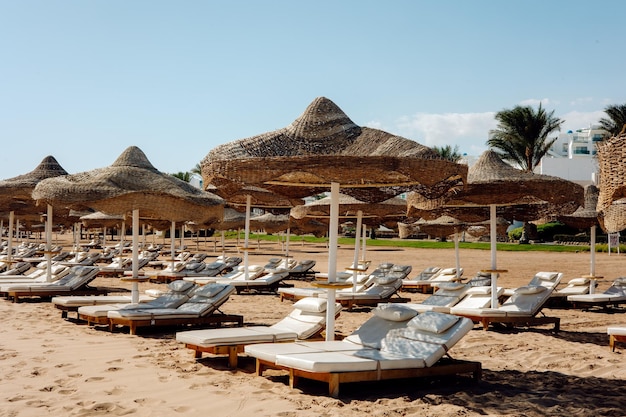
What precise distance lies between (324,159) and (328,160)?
0.04 meters

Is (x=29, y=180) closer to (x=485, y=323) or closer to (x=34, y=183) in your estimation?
(x=34, y=183)

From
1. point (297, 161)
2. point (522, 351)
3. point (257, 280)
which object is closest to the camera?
point (297, 161)

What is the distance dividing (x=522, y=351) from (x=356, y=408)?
3.73 metres

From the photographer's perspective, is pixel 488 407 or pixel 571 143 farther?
pixel 571 143

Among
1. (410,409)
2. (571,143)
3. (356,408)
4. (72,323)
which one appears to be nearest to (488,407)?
(410,409)

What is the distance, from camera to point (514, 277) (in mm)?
21047

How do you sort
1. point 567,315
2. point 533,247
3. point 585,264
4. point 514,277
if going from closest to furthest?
point 567,315 → point 514,277 → point 585,264 → point 533,247

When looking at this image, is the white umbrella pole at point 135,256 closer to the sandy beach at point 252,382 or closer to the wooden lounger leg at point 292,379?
the sandy beach at point 252,382

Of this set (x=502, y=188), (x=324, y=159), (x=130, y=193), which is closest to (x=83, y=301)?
(x=130, y=193)

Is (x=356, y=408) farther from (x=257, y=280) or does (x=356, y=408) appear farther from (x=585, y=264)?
(x=585, y=264)

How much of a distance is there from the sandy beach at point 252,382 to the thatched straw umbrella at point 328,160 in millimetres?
1408

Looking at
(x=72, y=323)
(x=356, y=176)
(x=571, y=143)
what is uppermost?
(x=571, y=143)

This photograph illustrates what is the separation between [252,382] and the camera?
19.5 ft

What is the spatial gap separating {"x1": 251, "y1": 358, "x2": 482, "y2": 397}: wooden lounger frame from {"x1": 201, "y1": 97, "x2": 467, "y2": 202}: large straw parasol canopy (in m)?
1.82
